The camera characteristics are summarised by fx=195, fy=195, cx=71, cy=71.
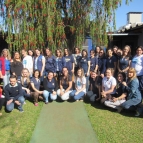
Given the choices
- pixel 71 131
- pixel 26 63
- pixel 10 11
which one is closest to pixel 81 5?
pixel 10 11

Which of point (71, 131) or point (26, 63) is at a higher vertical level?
point (26, 63)

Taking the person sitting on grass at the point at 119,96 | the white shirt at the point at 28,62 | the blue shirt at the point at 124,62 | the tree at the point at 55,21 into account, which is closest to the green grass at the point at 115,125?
the person sitting on grass at the point at 119,96

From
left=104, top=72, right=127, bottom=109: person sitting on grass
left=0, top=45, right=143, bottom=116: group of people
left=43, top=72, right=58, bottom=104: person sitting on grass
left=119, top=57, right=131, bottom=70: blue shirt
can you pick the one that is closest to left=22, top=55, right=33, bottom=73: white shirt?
left=0, top=45, right=143, bottom=116: group of people

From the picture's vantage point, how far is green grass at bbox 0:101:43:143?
3.52m

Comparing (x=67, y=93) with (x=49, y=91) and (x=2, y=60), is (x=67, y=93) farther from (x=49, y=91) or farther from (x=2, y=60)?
(x=2, y=60)

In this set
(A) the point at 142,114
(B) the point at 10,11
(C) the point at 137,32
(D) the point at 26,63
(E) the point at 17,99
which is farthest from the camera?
(C) the point at 137,32

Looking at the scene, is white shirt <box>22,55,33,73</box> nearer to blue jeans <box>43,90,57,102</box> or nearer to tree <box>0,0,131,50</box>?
blue jeans <box>43,90,57,102</box>

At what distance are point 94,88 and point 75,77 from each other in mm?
673

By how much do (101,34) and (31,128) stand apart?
5.36 meters

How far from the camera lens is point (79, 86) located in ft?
19.3

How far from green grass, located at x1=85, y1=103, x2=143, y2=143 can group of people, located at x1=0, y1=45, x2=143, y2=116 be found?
259 millimetres

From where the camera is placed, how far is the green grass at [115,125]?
11.5 feet

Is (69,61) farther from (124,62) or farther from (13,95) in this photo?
(13,95)

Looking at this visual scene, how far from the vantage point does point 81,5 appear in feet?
25.5
